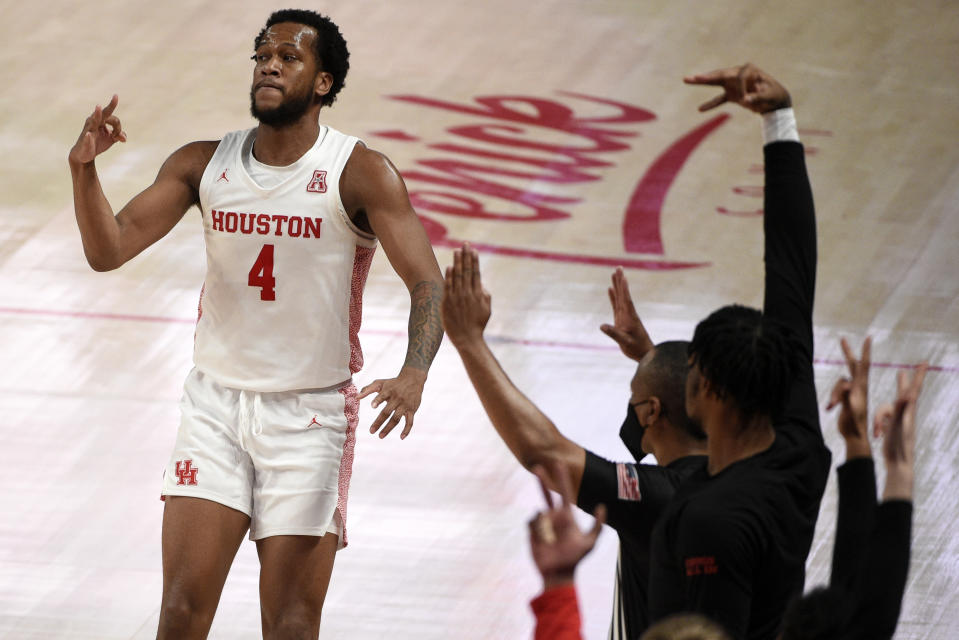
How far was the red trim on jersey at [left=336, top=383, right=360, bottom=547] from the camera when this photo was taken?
3990mm

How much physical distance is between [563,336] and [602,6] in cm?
491

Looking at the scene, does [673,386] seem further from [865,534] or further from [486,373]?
[865,534]

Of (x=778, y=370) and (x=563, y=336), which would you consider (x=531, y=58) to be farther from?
(x=778, y=370)

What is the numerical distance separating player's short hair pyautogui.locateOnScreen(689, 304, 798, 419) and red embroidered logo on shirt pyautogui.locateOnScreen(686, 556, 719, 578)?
1.19ft

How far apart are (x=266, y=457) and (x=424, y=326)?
1.99 feet

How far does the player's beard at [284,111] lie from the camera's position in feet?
13.3

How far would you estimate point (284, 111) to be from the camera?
4.07m

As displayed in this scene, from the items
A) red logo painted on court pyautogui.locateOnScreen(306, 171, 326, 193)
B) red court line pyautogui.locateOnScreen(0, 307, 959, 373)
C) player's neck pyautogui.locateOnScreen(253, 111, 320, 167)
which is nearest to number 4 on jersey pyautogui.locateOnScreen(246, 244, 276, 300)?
red logo painted on court pyautogui.locateOnScreen(306, 171, 326, 193)

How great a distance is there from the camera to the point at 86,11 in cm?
1045

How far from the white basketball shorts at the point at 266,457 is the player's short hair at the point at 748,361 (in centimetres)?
149

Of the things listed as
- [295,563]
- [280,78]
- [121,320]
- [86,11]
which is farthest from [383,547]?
[86,11]

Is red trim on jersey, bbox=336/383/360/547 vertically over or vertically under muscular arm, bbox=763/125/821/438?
under

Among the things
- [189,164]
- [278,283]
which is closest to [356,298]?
[278,283]

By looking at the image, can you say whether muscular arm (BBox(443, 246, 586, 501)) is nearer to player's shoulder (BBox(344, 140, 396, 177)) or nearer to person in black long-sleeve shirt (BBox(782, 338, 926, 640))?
person in black long-sleeve shirt (BBox(782, 338, 926, 640))
